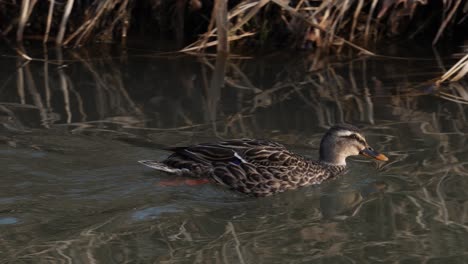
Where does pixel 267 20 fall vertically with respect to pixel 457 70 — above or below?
above

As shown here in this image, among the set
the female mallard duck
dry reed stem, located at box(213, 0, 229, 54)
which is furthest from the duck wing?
dry reed stem, located at box(213, 0, 229, 54)

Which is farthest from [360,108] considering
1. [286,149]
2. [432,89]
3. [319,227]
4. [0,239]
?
[0,239]

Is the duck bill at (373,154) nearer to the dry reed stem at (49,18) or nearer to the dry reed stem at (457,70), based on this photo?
the dry reed stem at (457,70)

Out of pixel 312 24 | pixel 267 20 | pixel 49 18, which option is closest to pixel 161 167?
pixel 312 24

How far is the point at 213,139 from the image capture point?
754cm

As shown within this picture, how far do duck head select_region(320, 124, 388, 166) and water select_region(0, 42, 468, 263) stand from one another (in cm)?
16

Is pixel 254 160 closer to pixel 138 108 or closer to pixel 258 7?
pixel 138 108

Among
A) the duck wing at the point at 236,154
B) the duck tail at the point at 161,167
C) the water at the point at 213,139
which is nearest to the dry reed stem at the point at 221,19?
the water at the point at 213,139

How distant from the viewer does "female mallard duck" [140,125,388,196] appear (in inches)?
268

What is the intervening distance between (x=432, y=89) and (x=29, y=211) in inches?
162

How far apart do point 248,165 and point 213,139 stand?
74 cm

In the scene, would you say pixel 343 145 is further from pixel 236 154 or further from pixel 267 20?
pixel 267 20

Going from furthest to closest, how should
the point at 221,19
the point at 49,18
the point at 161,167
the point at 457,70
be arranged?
the point at 49,18 → the point at 221,19 → the point at 457,70 → the point at 161,167

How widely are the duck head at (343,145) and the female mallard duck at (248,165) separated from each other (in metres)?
0.01
